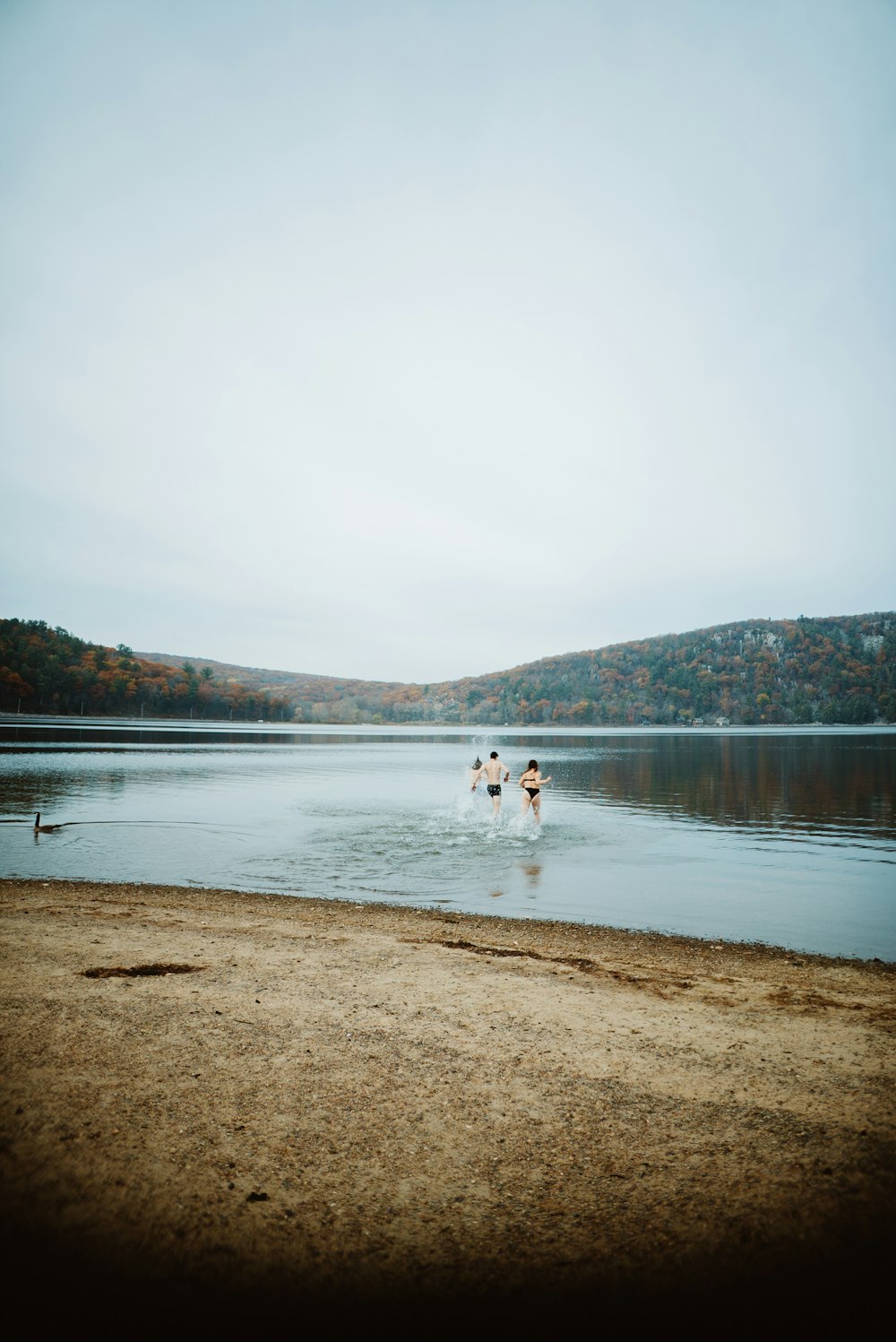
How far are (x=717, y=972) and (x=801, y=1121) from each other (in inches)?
183

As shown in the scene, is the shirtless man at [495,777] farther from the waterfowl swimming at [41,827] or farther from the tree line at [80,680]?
the tree line at [80,680]

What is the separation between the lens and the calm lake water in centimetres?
1369

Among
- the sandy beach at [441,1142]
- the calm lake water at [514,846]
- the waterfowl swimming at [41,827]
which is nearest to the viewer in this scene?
the sandy beach at [441,1142]

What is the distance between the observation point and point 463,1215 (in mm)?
3939

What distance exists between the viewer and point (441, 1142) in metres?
4.63

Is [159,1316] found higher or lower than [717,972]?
higher

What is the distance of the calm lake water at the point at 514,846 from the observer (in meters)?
13.7

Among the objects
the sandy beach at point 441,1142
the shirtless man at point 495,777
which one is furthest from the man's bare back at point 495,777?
the sandy beach at point 441,1142

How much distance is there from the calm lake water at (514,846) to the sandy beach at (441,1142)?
17.8 feet

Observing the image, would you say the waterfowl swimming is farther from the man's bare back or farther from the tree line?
the tree line

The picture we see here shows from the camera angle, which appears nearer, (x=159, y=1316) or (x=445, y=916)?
(x=159, y=1316)

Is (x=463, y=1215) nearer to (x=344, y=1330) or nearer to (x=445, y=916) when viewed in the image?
(x=344, y=1330)

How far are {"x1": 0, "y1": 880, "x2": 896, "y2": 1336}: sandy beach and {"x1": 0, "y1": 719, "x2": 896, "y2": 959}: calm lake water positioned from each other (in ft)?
17.8

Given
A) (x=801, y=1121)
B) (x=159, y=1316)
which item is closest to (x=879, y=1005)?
(x=801, y=1121)
